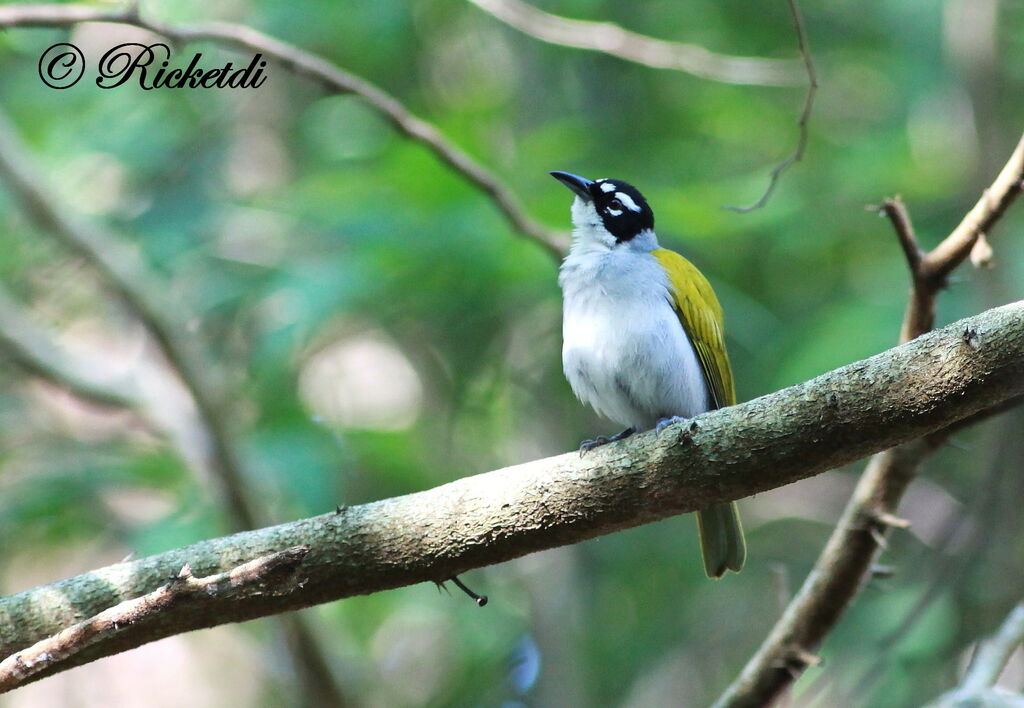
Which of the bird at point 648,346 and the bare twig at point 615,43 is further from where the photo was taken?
the bare twig at point 615,43

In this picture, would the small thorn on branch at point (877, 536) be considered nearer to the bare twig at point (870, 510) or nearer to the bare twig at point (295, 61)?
the bare twig at point (870, 510)

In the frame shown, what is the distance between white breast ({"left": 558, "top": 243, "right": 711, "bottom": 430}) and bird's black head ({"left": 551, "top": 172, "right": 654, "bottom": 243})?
0.54 meters

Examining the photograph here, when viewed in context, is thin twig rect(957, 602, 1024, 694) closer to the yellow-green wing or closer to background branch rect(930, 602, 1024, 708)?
background branch rect(930, 602, 1024, 708)

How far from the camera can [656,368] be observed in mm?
5254

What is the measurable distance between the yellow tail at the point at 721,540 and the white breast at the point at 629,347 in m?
0.52

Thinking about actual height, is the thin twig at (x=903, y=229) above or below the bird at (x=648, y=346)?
above

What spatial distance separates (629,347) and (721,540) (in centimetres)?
102

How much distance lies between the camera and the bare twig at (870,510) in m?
4.16

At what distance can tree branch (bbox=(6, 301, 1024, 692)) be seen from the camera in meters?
3.15

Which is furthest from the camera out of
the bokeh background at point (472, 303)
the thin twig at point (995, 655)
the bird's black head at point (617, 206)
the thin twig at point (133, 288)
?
the bokeh background at point (472, 303)

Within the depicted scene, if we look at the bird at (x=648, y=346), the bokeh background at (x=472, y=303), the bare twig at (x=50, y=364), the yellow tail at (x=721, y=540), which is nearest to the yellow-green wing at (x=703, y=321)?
the bird at (x=648, y=346)

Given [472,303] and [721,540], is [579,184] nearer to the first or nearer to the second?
[472,303]

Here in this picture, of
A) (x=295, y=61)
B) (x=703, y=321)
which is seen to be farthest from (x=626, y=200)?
(x=295, y=61)

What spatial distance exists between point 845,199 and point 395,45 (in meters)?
4.15
